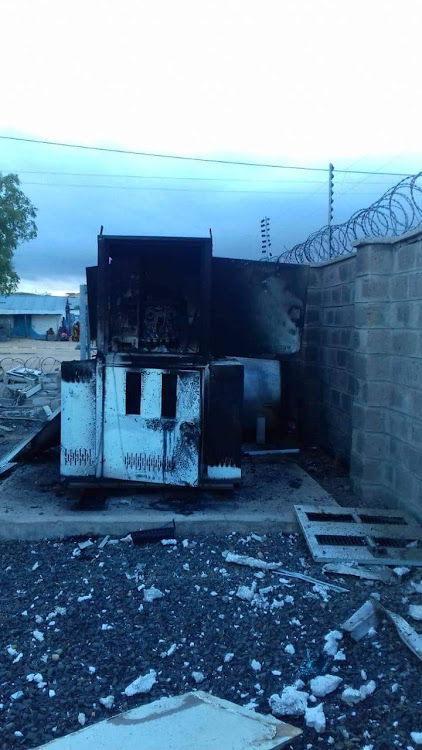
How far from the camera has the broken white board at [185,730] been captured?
229cm

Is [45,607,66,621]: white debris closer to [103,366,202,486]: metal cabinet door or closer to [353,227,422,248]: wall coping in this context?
[103,366,202,486]: metal cabinet door

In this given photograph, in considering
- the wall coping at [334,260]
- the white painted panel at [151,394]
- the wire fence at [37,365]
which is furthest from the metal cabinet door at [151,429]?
the wire fence at [37,365]

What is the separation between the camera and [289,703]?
2.66 meters

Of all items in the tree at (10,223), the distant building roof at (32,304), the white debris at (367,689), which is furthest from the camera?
the distant building roof at (32,304)

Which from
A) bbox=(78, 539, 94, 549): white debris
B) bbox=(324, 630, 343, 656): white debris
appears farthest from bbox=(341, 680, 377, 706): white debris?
bbox=(78, 539, 94, 549): white debris

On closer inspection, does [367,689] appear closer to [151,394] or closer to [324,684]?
[324,684]

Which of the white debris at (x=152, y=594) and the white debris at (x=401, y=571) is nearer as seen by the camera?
the white debris at (x=152, y=594)

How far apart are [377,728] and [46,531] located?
283cm

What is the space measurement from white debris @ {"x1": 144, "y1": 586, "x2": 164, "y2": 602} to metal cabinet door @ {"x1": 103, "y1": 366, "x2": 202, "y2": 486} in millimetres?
1344

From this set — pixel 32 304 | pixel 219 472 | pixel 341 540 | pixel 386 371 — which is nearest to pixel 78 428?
pixel 219 472

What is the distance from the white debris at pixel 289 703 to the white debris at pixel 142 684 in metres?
0.56

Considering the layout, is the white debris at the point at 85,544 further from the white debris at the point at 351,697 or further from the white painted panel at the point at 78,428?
the white debris at the point at 351,697

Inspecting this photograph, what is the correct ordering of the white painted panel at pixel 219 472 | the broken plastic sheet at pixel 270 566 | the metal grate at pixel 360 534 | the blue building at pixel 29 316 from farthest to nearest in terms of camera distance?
1. the blue building at pixel 29 316
2. the white painted panel at pixel 219 472
3. the metal grate at pixel 360 534
4. the broken plastic sheet at pixel 270 566

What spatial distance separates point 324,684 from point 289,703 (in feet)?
0.71
